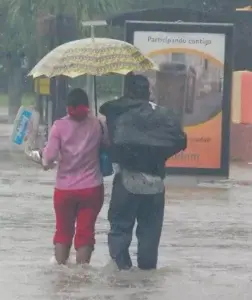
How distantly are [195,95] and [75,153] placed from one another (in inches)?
326

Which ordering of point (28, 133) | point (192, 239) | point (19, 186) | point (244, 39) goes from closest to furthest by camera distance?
point (192, 239) < point (19, 186) < point (28, 133) < point (244, 39)

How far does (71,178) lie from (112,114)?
64 centimetres

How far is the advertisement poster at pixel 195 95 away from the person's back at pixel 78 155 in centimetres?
786

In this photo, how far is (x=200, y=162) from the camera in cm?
1877

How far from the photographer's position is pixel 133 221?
34.7 feet

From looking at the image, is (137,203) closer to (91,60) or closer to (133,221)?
(133,221)

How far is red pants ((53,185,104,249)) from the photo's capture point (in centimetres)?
1057

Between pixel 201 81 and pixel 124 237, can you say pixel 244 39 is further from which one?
pixel 124 237

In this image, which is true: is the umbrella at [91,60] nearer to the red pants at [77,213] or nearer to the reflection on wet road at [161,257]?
the red pants at [77,213]

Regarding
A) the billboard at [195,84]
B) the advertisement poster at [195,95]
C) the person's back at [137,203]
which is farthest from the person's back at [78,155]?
the advertisement poster at [195,95]

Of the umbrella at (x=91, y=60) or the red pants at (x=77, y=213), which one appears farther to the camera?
the umbrella at (x=91, y=60)

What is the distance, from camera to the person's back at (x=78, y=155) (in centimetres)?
1059

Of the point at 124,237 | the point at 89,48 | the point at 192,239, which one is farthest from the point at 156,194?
the point at 192,239

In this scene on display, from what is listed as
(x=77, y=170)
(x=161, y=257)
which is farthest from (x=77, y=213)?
(x=161, y=257)
